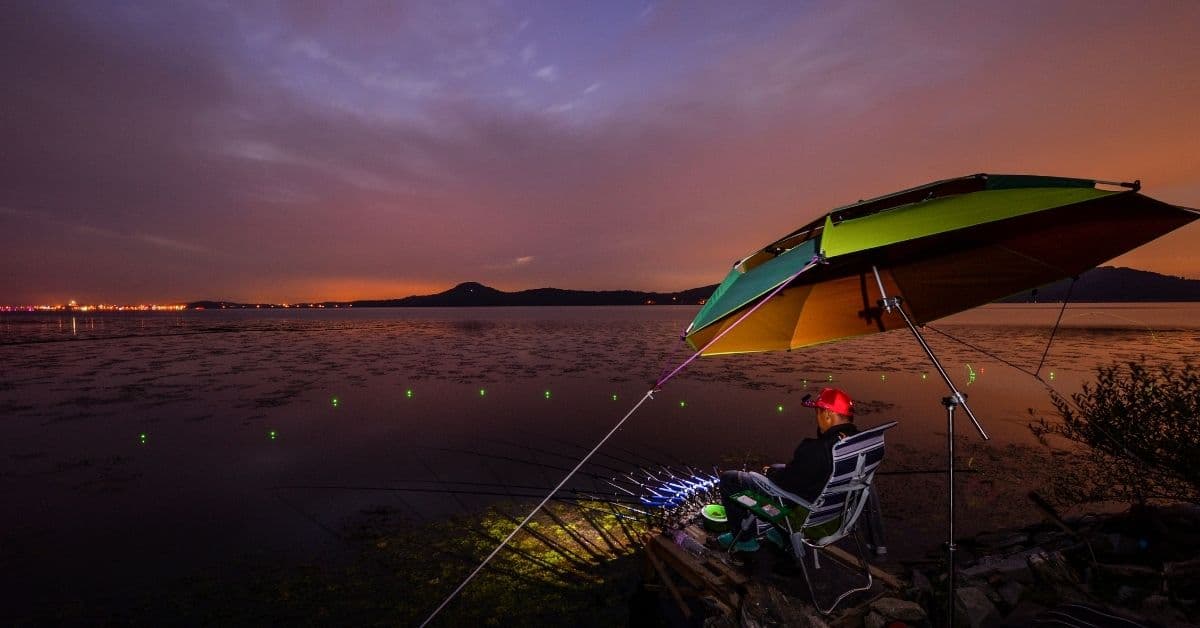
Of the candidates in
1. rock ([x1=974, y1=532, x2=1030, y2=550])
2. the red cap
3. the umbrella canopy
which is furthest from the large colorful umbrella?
rock ([x1=974, y1=532, x2=1030, y2=550])

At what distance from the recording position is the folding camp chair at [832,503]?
4367 millimetres

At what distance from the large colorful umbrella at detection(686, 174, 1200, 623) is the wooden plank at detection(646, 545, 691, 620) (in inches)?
83.7

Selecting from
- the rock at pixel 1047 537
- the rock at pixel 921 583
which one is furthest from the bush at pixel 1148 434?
the rock at pixel 921 583

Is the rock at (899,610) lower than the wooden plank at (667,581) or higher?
higher

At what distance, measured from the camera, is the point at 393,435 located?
523 inches

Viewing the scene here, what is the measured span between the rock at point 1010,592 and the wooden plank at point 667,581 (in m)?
2.77

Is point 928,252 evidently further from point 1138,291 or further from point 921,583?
point 1138,291

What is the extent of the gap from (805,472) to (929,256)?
2.49 meters

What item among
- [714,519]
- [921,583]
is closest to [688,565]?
[714,519]

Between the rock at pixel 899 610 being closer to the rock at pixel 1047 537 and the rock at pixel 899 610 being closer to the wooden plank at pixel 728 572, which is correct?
the wooden plank at pixel 728 572

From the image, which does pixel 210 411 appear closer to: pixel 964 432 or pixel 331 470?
pixel 331 470

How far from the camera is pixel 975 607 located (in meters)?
4.09

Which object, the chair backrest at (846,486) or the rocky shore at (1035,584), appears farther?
the chair backrest at (846,486)

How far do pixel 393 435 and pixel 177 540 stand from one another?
237 inches
